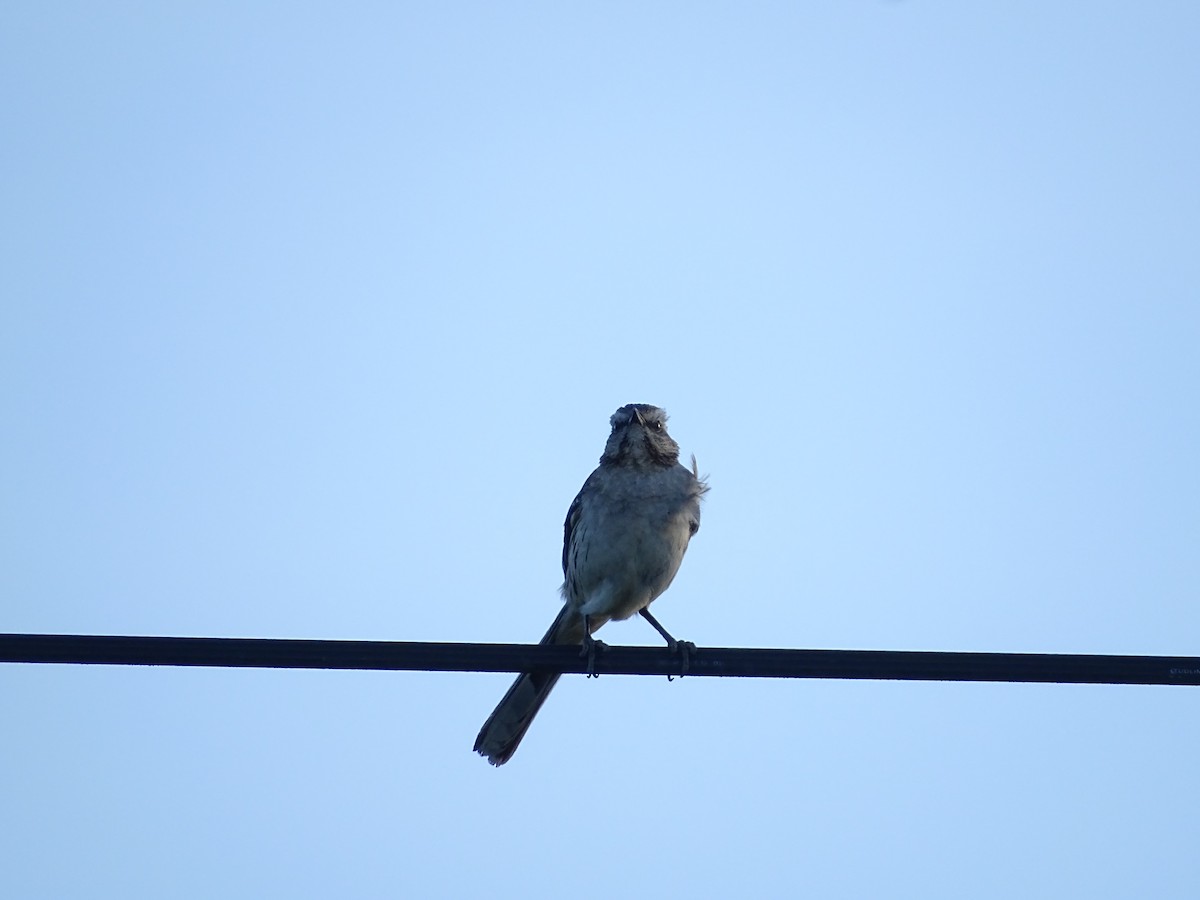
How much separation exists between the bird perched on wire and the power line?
12.5 feet

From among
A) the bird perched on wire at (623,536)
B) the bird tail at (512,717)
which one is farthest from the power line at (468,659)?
the bird perched on wire at (623,536)

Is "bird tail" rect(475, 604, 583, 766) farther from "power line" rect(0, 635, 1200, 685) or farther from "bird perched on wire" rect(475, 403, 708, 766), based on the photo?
"power line" rect(0, 635, 1200, 685)

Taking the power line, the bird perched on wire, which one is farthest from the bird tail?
the power line

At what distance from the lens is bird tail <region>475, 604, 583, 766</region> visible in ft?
34.0

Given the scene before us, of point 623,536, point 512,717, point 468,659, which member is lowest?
point 468,659

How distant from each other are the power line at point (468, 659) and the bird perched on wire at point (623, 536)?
380 centimetres

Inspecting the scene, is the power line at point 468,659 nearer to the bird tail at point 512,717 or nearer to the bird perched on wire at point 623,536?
the bird tail at point 512,717

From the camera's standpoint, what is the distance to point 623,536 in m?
11.1

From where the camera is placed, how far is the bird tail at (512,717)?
34.0 ft

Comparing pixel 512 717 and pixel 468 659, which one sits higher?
pixel 512 717

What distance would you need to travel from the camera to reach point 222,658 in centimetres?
654

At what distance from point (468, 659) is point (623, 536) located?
4.30m

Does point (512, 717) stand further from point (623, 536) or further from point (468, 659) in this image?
point (468, 659)

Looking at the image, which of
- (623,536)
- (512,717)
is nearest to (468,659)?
(512,717)
